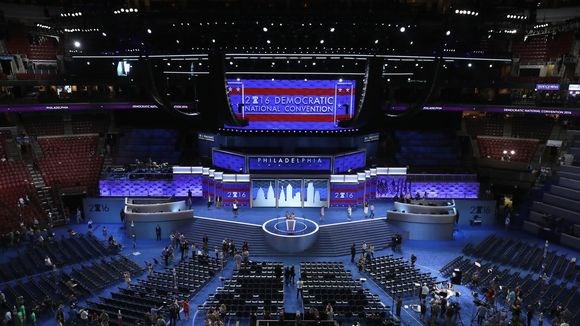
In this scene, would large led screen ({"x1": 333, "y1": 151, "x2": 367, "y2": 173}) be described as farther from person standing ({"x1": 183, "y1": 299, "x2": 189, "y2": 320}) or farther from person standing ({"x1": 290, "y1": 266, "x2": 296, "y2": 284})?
person standing ({"x1": 183, "y1": 299, "x2": 189, "y2": 320})

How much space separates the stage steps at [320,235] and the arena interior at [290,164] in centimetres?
14

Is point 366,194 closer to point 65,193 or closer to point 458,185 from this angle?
point 458,185

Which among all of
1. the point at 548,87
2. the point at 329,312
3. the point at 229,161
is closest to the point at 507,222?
the point at 548,87

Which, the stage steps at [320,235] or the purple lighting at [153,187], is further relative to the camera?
the purple lighting at [153,187]

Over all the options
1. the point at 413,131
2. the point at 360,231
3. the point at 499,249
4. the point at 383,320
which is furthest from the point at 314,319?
the point at 413,131

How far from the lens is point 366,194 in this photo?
117 feet

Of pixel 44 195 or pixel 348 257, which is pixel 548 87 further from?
pixel 44 195

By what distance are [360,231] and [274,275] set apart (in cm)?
889

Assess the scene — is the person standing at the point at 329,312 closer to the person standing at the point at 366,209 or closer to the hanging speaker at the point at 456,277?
the hanging speaker at the point at 456,277

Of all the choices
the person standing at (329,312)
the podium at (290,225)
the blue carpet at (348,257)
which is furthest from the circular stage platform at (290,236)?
the person standing at (329,312)

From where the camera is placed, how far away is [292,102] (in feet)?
111

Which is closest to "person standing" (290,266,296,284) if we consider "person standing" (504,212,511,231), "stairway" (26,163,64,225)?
"person standing" (504,212,511,231)

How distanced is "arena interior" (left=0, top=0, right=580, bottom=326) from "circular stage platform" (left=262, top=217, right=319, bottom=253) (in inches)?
6.2

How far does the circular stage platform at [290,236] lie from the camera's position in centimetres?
2756
